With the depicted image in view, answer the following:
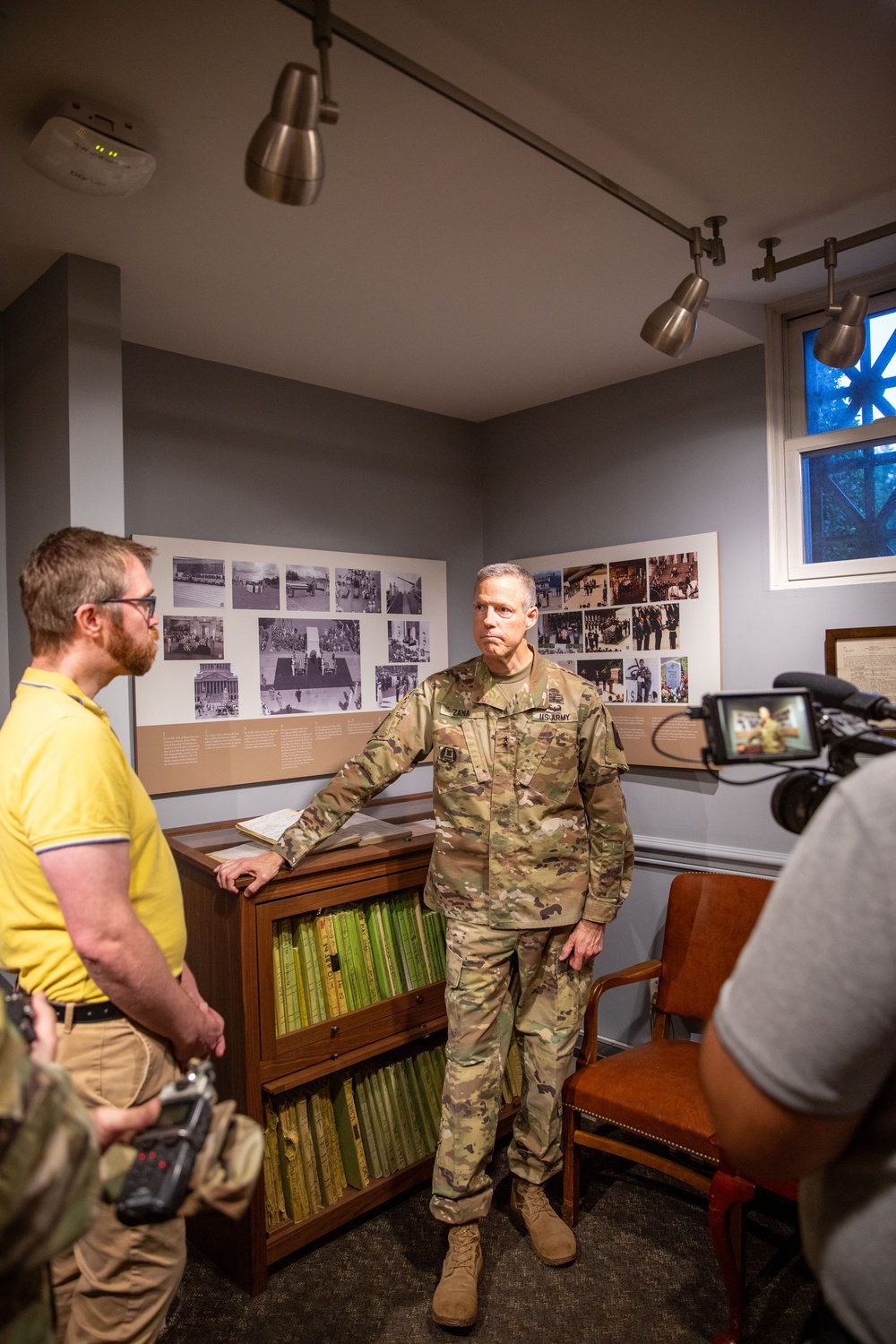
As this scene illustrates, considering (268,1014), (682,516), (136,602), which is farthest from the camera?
(682,516)

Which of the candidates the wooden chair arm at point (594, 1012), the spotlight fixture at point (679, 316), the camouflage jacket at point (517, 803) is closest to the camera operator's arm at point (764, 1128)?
the camouflage jacket at point (517, 803)

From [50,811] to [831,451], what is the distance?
2.44 m

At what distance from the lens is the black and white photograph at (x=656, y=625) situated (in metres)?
2.96

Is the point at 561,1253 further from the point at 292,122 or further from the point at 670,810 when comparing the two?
the point at 292,122

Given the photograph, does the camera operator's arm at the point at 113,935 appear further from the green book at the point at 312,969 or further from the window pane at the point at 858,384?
the window pane at the point at 858,384

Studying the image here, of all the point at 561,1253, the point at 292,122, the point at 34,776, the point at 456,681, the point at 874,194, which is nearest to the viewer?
the point at 292,122

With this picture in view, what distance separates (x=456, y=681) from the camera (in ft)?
7.87

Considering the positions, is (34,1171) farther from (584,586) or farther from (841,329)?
(584,586)

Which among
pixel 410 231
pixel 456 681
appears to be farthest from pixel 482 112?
pixel 456 681

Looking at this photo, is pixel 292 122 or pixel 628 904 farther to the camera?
pixel 628 904

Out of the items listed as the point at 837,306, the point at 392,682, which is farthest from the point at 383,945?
the point at 837,306

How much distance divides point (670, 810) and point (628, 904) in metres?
0.41

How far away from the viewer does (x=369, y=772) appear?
7.64ft

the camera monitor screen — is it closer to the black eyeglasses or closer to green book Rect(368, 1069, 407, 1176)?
the black eyeglasses
